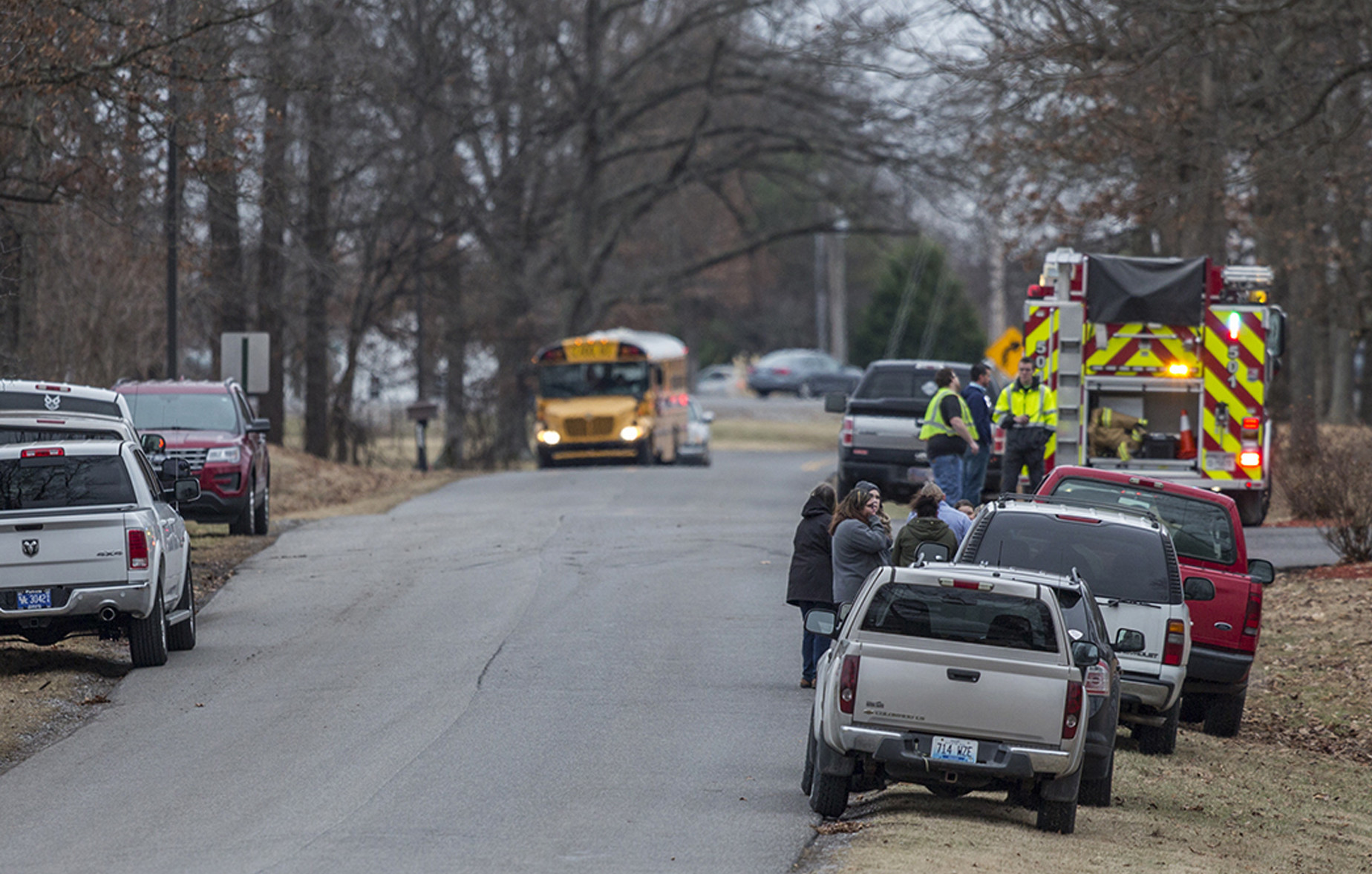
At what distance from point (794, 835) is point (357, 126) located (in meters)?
29.3

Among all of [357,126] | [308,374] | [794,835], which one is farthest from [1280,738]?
[308,374]

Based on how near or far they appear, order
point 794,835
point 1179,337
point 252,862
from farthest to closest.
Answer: point 1179,337
point 794,835
point 252,862

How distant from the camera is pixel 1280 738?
1448cm

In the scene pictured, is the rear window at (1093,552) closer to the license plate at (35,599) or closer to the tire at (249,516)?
the license plate at (35,599)

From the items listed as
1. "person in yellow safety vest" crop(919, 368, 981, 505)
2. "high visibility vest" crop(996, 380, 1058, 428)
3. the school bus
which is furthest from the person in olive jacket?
the school bus

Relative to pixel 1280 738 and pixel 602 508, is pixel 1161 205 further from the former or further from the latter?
pixel 1280 738

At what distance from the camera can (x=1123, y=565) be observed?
1194 centimetres

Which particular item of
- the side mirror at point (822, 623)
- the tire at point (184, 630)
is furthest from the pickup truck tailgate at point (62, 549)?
the side mirror at point (822, 623)

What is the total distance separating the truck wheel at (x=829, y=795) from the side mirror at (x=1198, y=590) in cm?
408

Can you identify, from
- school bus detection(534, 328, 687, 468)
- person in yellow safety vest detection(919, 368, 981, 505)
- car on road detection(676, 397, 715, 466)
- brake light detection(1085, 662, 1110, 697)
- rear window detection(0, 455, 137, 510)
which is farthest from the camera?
car on road detection(676, 397, 715, 466)

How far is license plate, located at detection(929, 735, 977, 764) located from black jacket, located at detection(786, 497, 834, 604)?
4.05 m

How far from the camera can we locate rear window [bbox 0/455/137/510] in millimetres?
13578

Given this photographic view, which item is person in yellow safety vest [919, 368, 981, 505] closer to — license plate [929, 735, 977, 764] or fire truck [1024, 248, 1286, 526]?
fire truck [1024, 248, 1286, 526]

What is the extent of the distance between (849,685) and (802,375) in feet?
220
